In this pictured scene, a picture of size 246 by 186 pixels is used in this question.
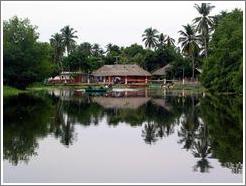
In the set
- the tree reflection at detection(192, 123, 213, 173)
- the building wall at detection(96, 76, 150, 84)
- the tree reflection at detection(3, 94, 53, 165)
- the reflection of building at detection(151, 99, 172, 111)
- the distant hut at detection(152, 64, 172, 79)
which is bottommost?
the tree reflection at detection(192, 123, 213, 173)

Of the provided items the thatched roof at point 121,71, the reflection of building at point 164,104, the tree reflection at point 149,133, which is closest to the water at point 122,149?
the tree reflection at point 149,133

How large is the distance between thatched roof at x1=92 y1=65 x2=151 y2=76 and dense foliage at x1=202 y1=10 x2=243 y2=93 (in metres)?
30.5

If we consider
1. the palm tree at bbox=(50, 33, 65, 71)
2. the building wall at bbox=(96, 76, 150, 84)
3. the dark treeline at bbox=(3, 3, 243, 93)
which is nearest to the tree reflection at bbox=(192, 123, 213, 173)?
the dark treeline at bbox=(3, 3, 243, 93)

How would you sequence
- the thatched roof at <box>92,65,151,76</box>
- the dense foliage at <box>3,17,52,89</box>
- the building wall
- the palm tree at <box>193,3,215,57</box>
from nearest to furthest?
the dense foliage at <box>3,17,52,89</box>
the palm tree at <box>193,3,215,57</box>
the thatched roof at <box>92,65,151,76</box>
the building wall

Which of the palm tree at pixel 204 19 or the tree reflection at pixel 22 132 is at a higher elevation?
the palm tree at pixel 204 19

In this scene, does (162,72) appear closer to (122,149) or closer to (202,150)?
(122,149)

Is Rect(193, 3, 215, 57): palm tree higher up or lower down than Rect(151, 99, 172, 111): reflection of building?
higher up

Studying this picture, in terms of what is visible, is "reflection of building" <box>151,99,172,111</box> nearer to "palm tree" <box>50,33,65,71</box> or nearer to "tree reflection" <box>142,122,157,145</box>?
"tree reflection" <box>142,122,157,145</box>

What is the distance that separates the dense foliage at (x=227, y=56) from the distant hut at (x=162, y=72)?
2623 centimetres

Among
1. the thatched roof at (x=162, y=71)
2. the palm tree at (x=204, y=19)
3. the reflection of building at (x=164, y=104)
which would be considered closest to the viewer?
the reflection of building at (x=164, y=104)

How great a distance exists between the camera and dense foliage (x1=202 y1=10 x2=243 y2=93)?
53344 millimetres

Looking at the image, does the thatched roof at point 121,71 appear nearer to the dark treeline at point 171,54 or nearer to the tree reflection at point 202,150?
the dark treeline at point 171,54

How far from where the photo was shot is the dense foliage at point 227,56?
A: 5334 centimetres

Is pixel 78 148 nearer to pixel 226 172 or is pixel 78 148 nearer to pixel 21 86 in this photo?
pixel 226 172
